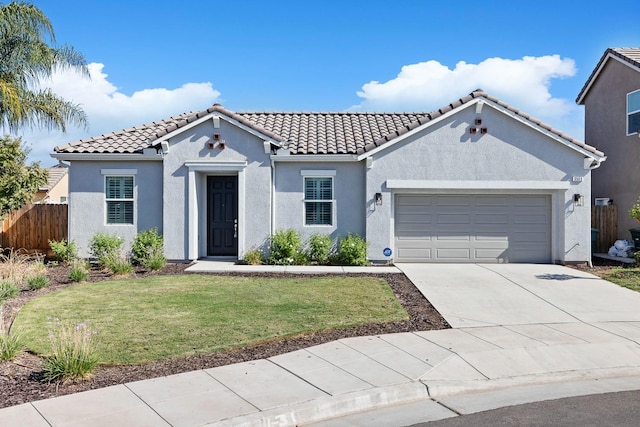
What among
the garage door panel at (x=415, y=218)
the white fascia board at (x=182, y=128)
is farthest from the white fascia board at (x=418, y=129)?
the white fascia board at (x=182, y=128)

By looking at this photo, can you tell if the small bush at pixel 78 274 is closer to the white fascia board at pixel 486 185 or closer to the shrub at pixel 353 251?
the shrub at pixel 353 251

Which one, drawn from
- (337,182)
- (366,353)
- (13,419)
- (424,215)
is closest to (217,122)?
(337,182)

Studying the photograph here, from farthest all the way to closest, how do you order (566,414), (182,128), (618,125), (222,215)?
(618,125), (222,215), (182,128), (566,414)

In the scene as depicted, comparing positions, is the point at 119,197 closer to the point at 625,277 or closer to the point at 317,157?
the point at 317,157

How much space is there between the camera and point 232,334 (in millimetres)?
8461

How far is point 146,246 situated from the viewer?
52.8ft

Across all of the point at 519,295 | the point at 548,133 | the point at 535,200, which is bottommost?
the point at 519,295

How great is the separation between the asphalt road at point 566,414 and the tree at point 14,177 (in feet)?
52.6

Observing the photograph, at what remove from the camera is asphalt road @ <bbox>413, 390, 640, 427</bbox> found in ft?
18.3

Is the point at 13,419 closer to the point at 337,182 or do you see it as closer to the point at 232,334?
the point at 232,334

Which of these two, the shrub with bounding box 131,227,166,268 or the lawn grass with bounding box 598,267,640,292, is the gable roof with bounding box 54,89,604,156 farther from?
the lawn grass with bounding box 598,267,640,292

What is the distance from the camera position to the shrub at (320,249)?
16.2 metres

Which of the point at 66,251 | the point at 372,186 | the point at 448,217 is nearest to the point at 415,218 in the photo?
the point at 448,217

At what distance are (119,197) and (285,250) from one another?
17.5 ft
